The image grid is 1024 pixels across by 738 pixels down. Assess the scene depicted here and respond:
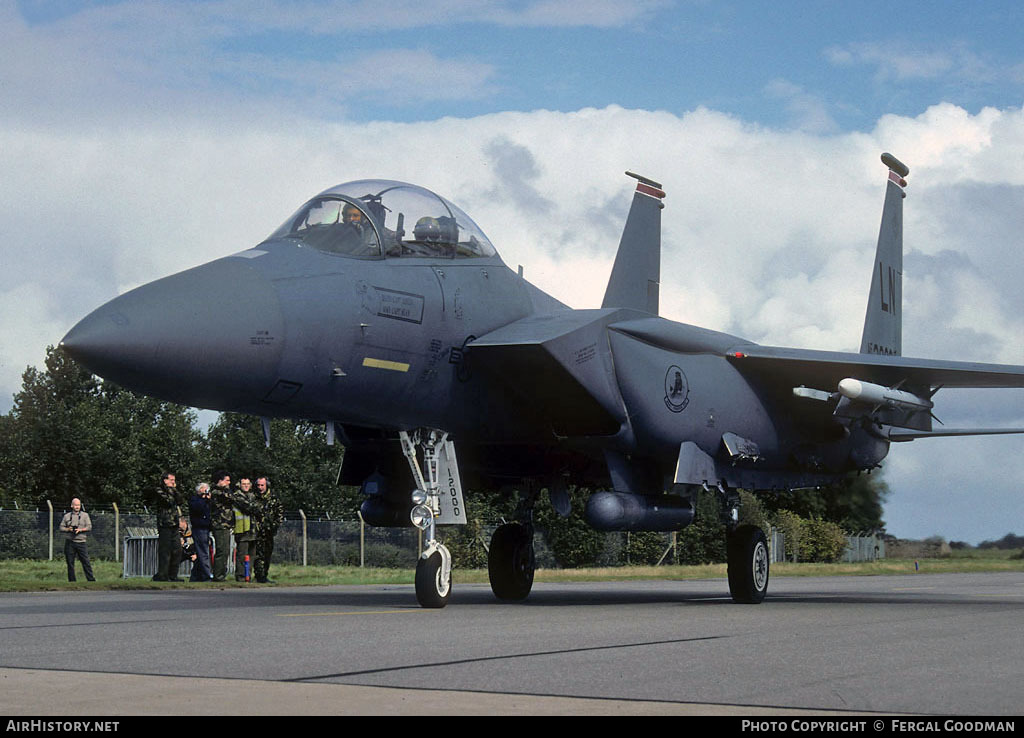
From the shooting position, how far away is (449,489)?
12398 mm

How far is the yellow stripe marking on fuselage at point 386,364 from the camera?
1134 cm

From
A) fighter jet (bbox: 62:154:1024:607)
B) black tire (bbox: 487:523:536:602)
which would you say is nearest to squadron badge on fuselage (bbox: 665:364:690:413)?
fighter jet (bbox: 62:154:1024:607)

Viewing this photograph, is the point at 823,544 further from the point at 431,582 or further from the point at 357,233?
the point at 357,233

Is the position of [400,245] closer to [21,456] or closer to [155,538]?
[155,538]

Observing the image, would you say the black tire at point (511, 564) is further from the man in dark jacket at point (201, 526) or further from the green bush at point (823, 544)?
the green bush at point (823, 544)

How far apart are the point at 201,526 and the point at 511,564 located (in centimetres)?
658

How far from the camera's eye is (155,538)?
24516 mm

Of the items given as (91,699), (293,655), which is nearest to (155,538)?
(293,655)

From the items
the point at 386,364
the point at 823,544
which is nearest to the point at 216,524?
the point at 386,364

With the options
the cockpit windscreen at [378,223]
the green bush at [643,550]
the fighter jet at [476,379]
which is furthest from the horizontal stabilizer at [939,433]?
the green bush at [643,550]

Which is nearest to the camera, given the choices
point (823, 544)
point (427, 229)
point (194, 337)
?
point (194, 337)

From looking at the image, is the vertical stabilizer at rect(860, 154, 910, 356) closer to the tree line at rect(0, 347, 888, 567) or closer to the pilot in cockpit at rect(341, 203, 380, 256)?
the pilot in cockpit at rect(341, 203, 380, 256)

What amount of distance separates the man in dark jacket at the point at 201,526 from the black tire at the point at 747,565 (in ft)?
28.0

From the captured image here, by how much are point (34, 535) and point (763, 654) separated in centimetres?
2563
